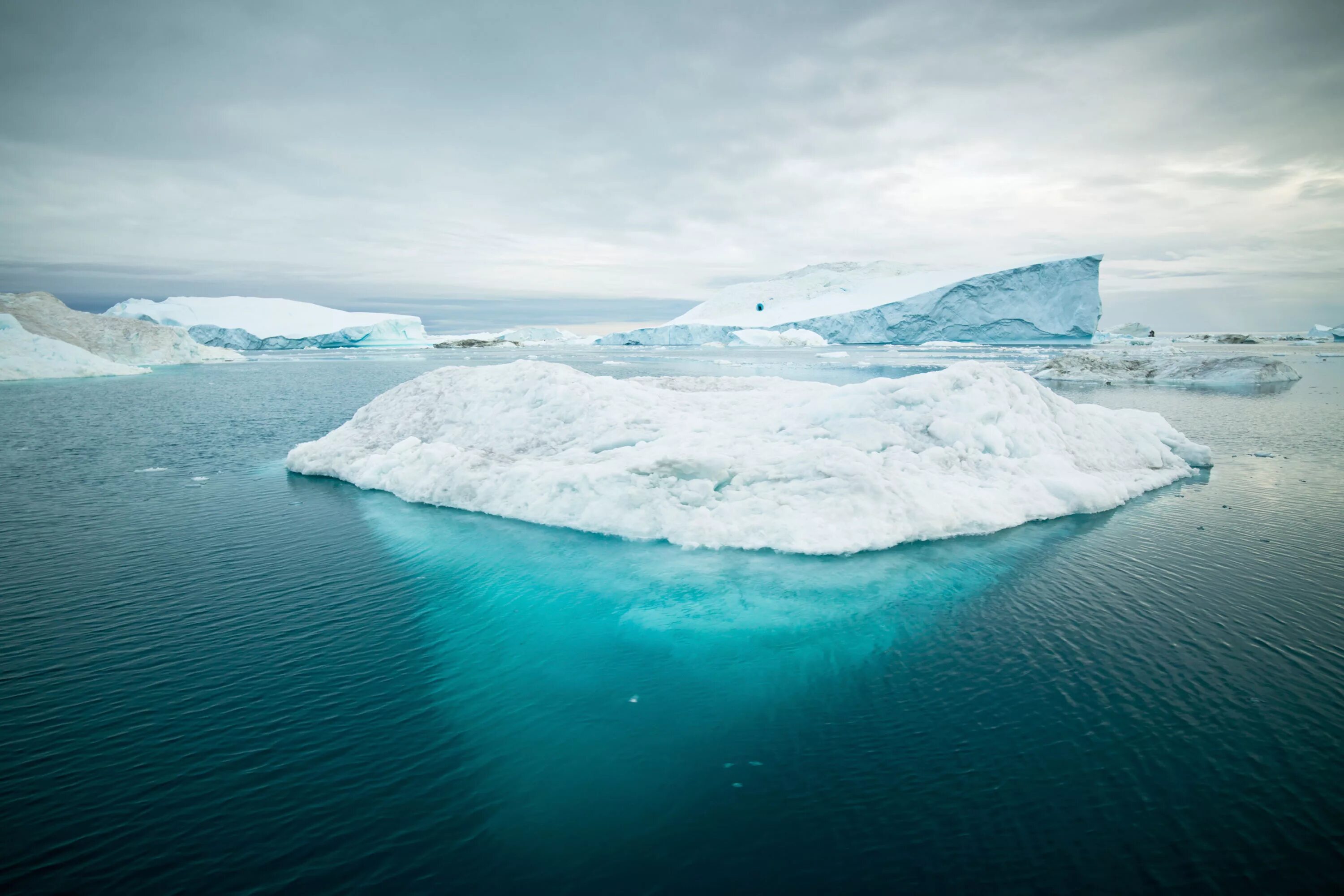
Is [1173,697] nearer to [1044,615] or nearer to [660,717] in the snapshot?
[1044,615]

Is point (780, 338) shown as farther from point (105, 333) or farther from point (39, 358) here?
point (39, 358)

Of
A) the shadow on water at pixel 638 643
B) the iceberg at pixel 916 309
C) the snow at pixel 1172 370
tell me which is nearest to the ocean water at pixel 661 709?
the shadow on water at pixel 638 643

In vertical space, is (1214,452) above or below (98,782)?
above

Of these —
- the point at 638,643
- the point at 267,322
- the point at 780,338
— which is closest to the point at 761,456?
the point at 638,643

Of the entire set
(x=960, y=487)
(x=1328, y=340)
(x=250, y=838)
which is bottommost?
(x=250, y=838)

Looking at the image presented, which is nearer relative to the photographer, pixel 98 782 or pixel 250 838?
pixel 250 838

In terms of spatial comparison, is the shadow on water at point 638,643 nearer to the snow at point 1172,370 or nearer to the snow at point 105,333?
the snow at point 1172,370

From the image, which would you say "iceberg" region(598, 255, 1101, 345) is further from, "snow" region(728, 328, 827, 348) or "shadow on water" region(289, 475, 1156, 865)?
"shadow on water" region(289, 475, 1156, 865)

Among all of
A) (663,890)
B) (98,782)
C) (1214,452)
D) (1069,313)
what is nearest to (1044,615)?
(663,890)
